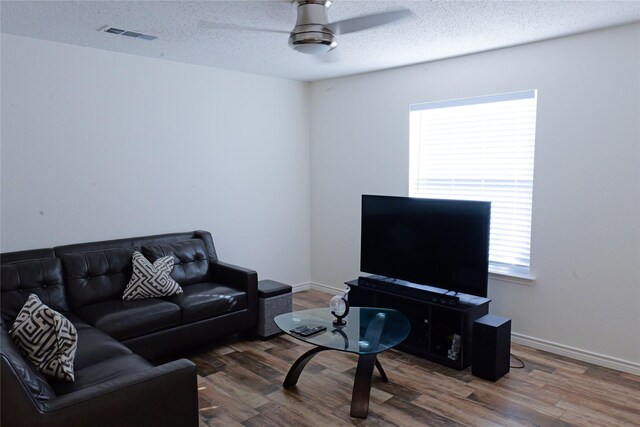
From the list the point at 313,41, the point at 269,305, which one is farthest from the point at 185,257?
the point at 313,41

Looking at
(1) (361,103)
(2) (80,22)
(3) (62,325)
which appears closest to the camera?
(3) (62,325)

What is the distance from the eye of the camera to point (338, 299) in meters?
3.32

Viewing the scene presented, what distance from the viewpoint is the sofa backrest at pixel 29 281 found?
3.24 m

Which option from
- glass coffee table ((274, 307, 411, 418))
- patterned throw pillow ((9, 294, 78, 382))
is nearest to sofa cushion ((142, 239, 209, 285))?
glass coffee table ((274, 307, 411, 418))

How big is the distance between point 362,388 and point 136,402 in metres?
1.41

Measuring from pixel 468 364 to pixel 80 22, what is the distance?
3.72m

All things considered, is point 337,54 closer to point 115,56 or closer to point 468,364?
point 115,56

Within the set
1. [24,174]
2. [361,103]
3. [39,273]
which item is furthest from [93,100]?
[361,103]

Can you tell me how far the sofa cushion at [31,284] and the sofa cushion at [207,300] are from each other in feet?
2.59

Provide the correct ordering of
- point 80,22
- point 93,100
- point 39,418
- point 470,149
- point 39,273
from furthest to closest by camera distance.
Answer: point 470,149, point 93,100, point 39,273, point 80,22, point 39,418

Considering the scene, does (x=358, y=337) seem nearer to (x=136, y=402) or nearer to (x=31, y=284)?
(x=136, y=402)

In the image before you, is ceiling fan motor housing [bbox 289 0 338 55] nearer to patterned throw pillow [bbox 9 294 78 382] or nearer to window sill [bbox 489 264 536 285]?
patterned throw pillow [bbox 9 294 78 382]

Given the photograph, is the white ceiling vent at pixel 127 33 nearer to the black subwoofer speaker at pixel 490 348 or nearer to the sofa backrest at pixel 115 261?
the sofa backrest at pixel 115 261

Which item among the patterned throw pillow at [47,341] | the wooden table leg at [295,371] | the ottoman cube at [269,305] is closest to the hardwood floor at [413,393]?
the wooden table leg at [295,371]
